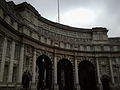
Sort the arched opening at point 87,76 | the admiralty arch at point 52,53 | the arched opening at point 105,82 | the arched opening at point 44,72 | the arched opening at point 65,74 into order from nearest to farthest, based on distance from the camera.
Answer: the admiralty arch at point 52,53 → the arched opening at point 44,72 → the arched opening at point 105,82 → the arched opening at point 65,74 → the arched opening at point 87,76

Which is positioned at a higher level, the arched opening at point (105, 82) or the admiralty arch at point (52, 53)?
the admiralty arch at point (52, 53)

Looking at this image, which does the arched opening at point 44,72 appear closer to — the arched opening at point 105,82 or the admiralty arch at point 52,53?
the admiralty arch at point 52,53

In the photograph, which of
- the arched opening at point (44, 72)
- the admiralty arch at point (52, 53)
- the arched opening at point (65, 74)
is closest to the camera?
the admiralty arch at point (52, 53)

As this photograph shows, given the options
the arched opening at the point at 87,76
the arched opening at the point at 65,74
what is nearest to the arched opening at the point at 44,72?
the arched opening at the point at 65,74

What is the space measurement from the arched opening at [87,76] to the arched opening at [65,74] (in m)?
4.23

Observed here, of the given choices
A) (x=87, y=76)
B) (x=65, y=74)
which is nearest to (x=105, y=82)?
(x=87, y=76)

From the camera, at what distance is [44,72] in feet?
131

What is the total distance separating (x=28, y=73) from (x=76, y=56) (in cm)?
1690

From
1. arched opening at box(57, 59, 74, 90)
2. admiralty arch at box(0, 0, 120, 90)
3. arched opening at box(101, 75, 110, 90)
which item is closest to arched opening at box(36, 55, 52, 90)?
admiralty arch at box(0, 0, 120, 90)

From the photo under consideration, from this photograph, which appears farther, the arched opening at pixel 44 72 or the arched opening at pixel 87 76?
the arched opening at pixel 87 76

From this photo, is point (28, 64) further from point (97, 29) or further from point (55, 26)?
point (97, 29)

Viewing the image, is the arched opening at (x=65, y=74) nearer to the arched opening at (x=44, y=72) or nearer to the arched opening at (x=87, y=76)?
the arched opening at (x=87, y=76)

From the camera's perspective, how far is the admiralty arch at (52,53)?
26188 millimetres

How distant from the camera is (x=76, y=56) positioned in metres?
42.5
